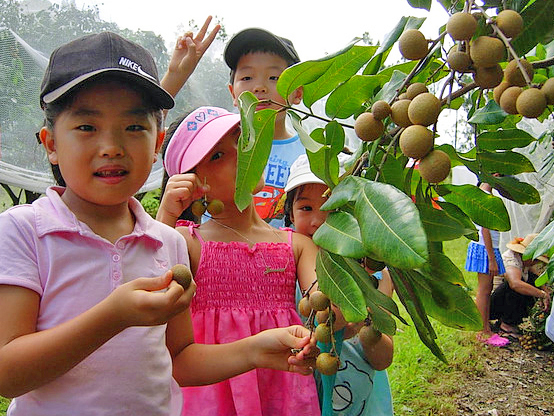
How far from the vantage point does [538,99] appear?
0.53m

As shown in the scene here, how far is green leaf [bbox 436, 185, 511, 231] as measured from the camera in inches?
28.2

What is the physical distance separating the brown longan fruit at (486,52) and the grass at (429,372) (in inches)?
85.5

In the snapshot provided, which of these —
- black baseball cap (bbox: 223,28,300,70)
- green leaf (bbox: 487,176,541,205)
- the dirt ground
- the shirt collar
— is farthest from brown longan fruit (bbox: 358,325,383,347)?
the dirt ground

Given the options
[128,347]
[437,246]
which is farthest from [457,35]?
[128,347]

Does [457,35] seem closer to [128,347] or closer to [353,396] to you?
[128,347]

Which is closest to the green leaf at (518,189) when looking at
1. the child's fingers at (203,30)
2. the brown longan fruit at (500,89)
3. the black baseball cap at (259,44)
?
the brown longan fruit at (500,89)

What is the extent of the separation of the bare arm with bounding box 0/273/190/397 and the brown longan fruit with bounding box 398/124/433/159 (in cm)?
37

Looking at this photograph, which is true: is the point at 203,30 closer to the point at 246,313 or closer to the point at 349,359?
the point at 246,313

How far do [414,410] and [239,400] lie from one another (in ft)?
5.61

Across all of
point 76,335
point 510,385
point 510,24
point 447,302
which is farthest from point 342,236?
point 510,385

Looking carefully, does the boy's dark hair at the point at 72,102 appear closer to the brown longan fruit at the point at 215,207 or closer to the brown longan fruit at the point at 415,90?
the brown longan fruit at the point at 215,207

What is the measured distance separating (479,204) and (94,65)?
0.65 m

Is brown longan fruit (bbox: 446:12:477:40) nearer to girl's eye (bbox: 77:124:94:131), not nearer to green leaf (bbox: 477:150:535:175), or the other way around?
green leaf (bbox: 477:150:535:175)

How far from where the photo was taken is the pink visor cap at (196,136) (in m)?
1.18
